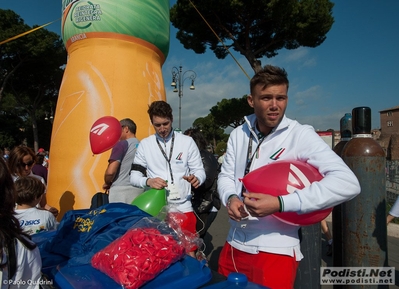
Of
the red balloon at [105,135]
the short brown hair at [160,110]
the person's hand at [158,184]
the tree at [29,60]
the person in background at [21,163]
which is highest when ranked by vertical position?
the tree at [29,60]

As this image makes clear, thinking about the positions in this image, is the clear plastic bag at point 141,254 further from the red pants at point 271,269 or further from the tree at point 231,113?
the tree at point 231,113

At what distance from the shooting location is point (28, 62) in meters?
21.5

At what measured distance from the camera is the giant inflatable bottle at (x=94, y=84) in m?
5.72

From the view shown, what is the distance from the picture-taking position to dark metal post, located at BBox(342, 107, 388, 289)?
2.18 meters

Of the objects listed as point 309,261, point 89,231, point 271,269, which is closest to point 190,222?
point 309,261

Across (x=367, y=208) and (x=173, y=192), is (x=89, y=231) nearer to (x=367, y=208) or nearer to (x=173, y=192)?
(x=173, y=192)

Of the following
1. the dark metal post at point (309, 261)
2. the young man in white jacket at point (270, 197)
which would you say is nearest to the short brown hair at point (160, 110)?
the young man in white jacket at point (270, 197)

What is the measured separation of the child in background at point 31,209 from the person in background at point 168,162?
0.85m

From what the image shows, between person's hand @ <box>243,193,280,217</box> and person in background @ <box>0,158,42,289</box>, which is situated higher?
person's hand @ <box>243,193,280,217</box>

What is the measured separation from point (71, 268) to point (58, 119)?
531cm

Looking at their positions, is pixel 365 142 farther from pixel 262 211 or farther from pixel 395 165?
pixel 395 165

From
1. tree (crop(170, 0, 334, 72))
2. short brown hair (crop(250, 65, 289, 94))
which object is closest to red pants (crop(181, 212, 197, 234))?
short brown hair (crop(250, 65, 289, 94))

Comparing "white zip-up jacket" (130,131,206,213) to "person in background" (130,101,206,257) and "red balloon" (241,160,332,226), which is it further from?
"red balloon" (241,160,332,226)

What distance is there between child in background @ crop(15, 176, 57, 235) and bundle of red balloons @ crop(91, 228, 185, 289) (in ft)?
4.65
